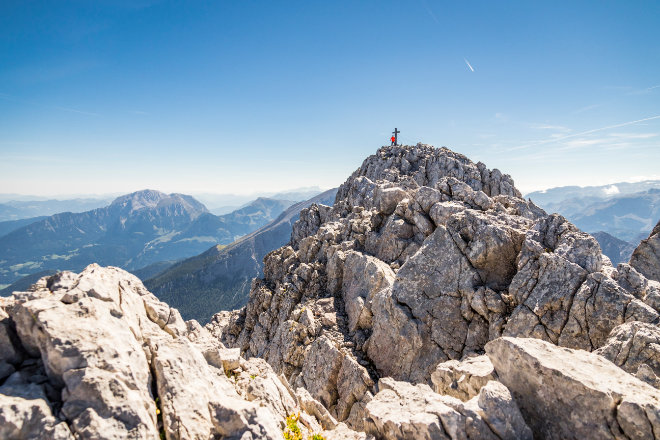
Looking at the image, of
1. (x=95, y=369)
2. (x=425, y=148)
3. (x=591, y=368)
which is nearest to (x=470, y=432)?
(x=591, y=368)

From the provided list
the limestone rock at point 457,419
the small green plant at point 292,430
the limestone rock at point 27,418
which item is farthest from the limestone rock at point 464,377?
the limestone rock at point 27,418

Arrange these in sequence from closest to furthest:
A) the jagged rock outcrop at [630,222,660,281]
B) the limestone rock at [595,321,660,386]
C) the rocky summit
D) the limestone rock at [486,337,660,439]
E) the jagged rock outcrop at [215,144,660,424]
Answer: the rocky summit, the limestone rock at [486,337,660,439], the limestone rock at [595,321,660,386], the jagged rock outcrop at [215,144,660,424], the jagged rock outcrop at [630,222,660,281]

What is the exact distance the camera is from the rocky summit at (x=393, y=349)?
12039 millimetres

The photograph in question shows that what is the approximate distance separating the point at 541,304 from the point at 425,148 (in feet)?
258

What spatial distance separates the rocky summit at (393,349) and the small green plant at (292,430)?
11cm

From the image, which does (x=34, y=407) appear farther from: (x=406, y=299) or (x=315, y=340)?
(x=406, y=299)

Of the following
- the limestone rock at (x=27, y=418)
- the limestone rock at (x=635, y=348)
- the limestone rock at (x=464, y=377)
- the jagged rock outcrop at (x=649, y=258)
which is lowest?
the limestone rock at (x=464, y=377)

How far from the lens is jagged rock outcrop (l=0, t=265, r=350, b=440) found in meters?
10.7

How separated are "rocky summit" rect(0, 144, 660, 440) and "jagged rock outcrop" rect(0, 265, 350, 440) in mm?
60

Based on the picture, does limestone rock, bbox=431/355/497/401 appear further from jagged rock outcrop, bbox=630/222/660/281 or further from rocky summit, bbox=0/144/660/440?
jagged rock outcrop, bbox=630/222/660/281

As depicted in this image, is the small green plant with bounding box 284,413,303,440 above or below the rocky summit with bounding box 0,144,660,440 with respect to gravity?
below

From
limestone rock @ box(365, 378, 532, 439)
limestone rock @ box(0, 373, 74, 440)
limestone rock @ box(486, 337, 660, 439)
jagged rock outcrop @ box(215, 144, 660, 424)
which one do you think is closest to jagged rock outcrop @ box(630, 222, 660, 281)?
jagged rock outcrop @ box(215, 144, 660, 424)

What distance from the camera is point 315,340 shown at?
106 ft

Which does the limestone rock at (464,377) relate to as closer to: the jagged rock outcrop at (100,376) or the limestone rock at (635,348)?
the limestone rock at (635,348)
